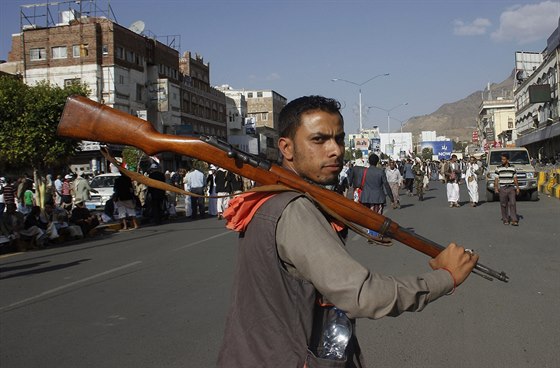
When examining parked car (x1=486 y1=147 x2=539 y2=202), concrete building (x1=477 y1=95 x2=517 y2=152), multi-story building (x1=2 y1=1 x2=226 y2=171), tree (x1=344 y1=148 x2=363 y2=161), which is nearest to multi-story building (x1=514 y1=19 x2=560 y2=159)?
concrete building (x1=477 y1=95 x2=517 y2=152)

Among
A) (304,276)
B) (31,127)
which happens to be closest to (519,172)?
(31,127)

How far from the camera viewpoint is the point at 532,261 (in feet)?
30.2

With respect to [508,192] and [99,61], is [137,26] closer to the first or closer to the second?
[99,61]

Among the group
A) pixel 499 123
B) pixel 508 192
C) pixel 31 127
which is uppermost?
pixel 499 123

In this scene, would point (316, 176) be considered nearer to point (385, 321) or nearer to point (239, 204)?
point (239, 204)

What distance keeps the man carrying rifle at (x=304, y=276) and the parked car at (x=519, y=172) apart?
808 inches

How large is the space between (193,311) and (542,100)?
53.8 m

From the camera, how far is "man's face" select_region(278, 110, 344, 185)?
79.2 inches

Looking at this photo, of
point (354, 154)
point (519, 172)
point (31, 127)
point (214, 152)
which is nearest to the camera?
point (214, 152)

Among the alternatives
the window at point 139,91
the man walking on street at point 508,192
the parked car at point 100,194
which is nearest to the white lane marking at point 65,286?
the man walking on street at point 508,192

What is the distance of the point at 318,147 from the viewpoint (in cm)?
201

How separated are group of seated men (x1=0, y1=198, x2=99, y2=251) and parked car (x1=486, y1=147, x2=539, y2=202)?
14.6 metres

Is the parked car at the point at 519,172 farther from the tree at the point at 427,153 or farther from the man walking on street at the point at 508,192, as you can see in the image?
the tree at the point at 427,153

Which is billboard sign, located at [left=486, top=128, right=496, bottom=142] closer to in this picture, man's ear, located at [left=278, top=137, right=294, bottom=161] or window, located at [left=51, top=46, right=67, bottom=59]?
window, located at [left=51, top=46, right=67, bottom=59]
